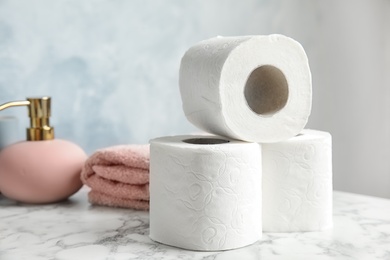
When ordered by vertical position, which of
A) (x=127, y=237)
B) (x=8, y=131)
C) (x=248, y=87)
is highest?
(x=248, y=87)

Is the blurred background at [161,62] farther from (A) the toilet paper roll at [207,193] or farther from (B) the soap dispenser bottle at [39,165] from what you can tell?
(A) the toilet paper roll at [207,193]

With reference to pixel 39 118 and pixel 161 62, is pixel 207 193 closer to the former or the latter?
pixel 39 118

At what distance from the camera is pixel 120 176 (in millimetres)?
1179

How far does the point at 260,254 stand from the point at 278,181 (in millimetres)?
139

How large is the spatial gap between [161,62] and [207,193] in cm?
60

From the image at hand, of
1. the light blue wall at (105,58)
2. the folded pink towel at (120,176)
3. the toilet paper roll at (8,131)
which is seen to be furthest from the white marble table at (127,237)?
the light blue wall at (105,58)

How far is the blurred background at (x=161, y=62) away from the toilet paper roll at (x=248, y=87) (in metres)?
0.39

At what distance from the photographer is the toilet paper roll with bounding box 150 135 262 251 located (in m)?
0.92

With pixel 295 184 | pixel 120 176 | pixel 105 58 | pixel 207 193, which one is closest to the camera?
pixel 207 193

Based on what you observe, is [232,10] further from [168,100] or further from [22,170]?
[22,170]

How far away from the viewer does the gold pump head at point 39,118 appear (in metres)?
1.20

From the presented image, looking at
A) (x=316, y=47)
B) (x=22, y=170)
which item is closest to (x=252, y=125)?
(x=22, y=170)

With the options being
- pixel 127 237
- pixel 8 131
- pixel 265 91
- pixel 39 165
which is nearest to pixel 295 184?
pixel 265 91

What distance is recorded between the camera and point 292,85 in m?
0.98
